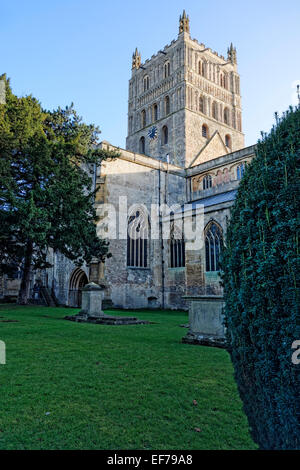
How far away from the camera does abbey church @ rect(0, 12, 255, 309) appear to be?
20.1 metres

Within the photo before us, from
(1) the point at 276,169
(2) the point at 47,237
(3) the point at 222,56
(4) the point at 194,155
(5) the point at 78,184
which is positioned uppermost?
(3) the point at 222,56

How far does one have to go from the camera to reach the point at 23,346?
20.5ft

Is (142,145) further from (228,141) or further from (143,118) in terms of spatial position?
(228,141)

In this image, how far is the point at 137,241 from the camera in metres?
22.8

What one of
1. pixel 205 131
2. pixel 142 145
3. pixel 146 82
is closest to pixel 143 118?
pixel 142 145

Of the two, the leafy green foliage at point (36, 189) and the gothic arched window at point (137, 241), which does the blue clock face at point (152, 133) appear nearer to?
the gothic arched window at point (137, 241)

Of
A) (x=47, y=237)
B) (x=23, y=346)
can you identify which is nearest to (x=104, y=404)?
(x=23, y=346)

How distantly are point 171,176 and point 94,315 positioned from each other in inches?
690

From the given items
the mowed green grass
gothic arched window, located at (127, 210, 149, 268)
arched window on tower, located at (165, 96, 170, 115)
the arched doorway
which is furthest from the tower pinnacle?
the mowed green grass

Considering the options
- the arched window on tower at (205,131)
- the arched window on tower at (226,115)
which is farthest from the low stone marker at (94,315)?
the arched window on tower at (226,115)

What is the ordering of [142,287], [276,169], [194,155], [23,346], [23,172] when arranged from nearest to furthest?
[276,169], [23,346], [23,172], [142,287], [194,155]

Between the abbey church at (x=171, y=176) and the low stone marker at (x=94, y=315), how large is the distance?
377cm
